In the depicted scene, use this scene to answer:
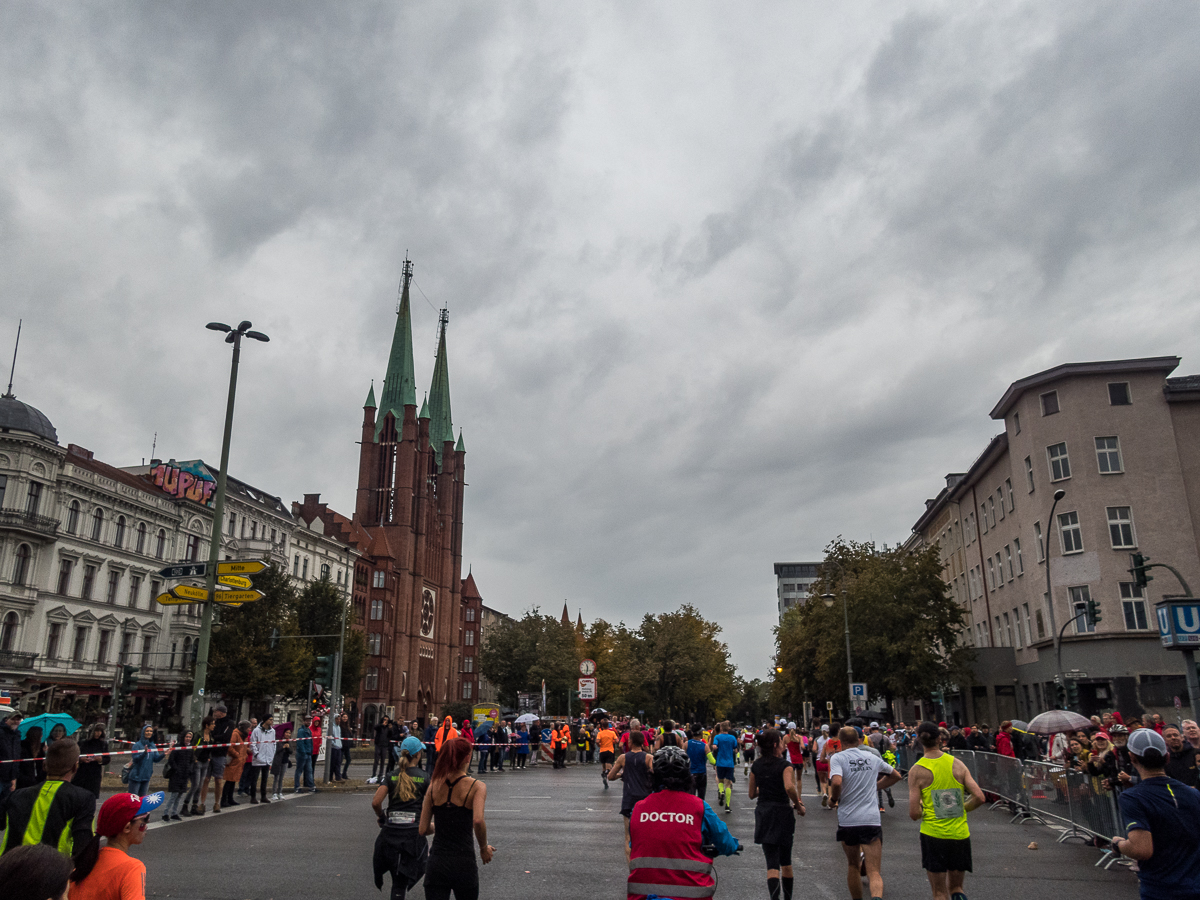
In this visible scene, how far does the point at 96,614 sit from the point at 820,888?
4541cm

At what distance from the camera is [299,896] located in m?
8.75

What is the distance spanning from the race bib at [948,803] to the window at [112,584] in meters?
48.0

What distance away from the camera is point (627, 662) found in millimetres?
75250

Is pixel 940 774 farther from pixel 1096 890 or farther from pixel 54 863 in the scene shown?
pixel 54 863

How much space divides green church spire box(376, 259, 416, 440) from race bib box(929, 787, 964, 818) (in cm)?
8979

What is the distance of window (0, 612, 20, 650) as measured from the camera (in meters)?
39.5

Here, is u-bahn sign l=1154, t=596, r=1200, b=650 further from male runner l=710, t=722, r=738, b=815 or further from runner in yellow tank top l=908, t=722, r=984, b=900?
runner in yellow tank top l=908, t=722, r=984, b=900

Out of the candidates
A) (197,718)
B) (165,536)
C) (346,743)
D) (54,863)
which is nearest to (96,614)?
(165,536)

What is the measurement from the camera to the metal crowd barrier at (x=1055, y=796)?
12.1m

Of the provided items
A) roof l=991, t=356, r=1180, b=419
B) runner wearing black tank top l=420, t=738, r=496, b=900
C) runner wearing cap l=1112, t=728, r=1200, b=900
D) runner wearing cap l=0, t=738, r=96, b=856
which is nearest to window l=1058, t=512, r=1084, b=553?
roof l=991, t=356, r=1180, b=419

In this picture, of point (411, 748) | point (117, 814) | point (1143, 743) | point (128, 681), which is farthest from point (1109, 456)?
point (117, 814)

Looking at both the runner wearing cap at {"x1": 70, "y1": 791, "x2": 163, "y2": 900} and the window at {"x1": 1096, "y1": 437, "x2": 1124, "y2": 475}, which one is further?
the window at {"x1": 1096, "y1": 437, "x2": 1124, "y2": 475}

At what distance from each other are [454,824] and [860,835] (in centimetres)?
412

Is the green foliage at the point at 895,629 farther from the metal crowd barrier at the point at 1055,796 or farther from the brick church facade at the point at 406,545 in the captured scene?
the brick church facade at the point at 406,545
